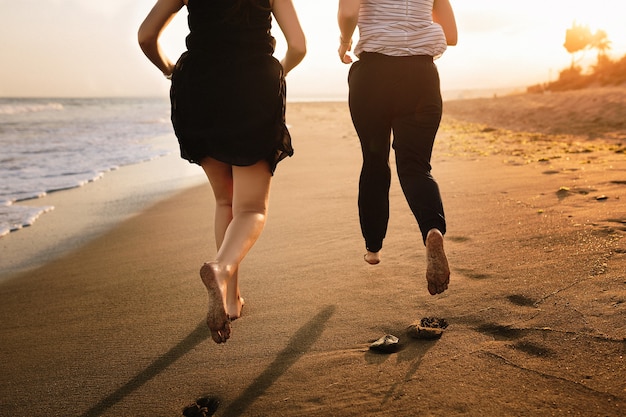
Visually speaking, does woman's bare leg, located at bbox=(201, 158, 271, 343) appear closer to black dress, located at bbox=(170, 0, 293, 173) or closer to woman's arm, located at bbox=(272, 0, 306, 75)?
black dress, located at bbox=(170, 0, 293, 173)

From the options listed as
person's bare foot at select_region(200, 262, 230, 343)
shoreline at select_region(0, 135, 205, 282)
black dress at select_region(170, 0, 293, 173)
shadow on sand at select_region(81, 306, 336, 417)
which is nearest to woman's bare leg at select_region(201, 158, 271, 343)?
person's bare foot at select_region(200, 262, 230, 343)

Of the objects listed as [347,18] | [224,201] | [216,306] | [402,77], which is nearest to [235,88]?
[224,201]

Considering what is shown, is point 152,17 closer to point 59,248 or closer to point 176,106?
point 176,106

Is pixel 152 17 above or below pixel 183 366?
above

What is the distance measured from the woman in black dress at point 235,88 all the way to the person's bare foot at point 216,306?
0.73 feet

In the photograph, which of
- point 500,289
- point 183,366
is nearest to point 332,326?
point 183,366

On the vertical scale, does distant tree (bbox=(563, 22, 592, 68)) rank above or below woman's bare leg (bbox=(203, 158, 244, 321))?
above

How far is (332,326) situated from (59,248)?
3138 millimetres

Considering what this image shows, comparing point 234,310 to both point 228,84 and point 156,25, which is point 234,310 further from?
point 156,25

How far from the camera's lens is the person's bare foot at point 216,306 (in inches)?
78.5

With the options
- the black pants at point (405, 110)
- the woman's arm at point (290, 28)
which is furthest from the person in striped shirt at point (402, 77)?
the woman's arm at point (290, 28)

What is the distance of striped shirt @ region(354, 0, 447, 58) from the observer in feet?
8.84

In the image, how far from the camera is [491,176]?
5.86 metres

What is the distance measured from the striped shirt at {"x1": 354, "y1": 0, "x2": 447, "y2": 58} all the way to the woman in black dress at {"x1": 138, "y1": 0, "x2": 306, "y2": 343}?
48cm
